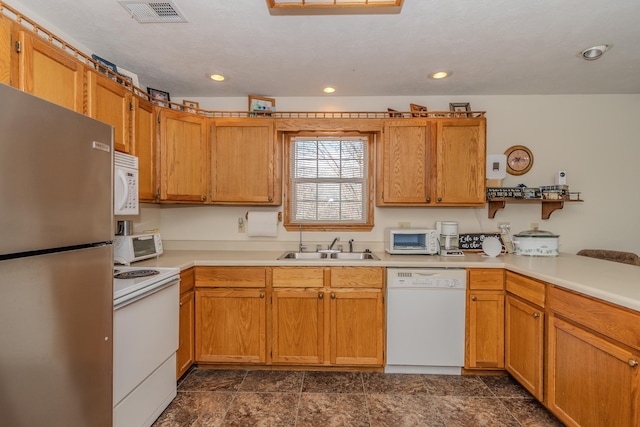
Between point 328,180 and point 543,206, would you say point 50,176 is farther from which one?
point 543,206

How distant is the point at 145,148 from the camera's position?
227 cm

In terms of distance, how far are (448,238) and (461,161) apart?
690 millimetres

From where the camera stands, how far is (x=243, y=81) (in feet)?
8.21

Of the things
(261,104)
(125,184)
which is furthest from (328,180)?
(125,184)

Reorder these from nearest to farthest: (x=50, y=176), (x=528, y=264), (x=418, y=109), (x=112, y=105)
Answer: (x=50, y=176)
(x=112, y=105)
(x=528, y=264)
(x=418, y=109)

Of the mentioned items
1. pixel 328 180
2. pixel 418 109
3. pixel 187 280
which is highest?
pixel 418 109

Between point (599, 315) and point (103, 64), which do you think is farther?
point (103, 64)

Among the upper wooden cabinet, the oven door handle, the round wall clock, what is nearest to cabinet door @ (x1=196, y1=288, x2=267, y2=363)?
the oven door handle

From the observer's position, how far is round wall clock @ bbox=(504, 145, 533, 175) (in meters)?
2.78

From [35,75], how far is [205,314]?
178cm

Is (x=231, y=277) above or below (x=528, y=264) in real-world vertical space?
below

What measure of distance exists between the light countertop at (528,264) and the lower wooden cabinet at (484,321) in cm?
13

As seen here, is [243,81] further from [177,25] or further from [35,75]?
[35,75]

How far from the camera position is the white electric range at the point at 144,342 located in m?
1.43
